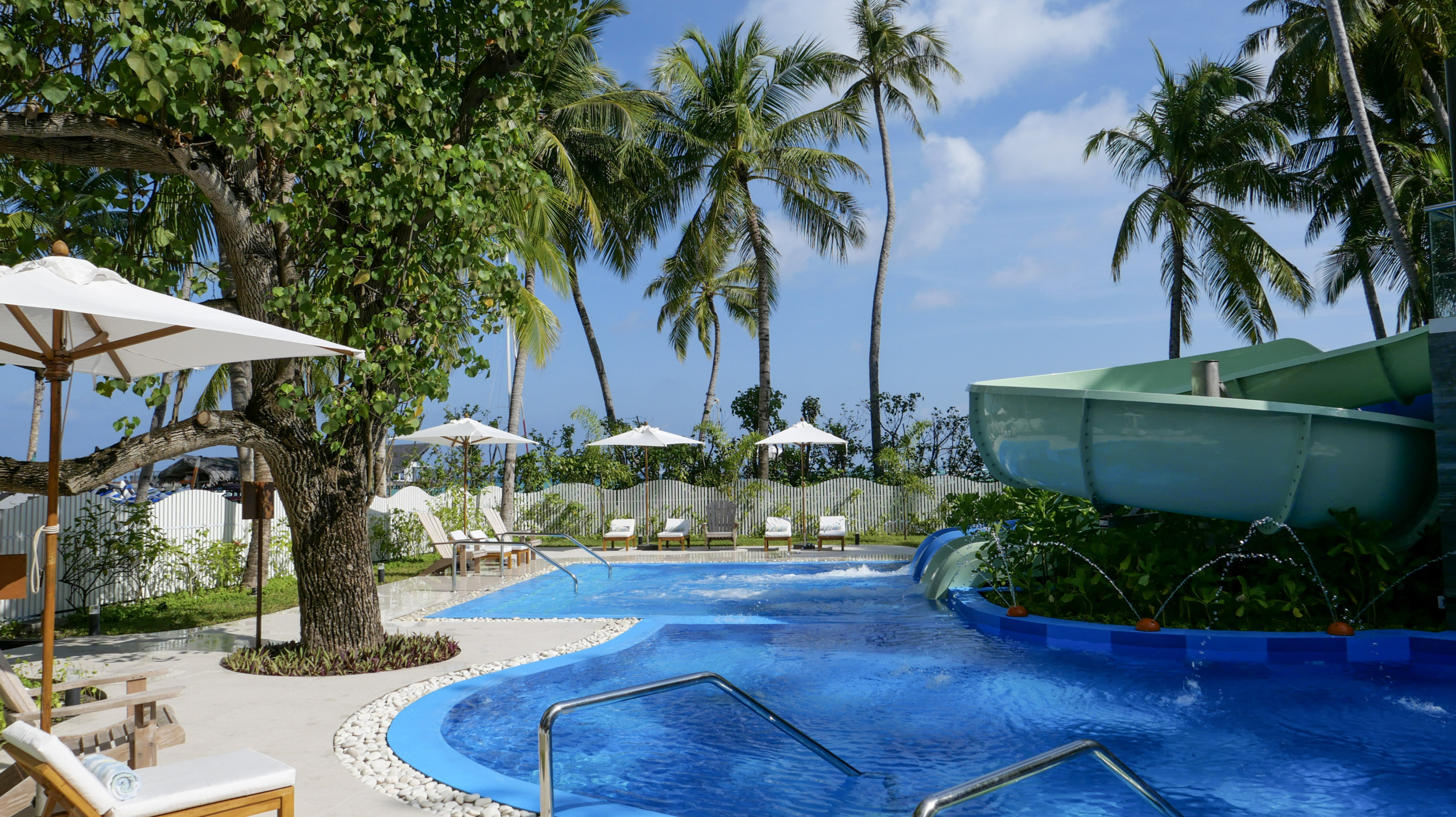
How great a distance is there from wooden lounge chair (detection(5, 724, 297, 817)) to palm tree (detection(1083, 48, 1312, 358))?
21942 mm

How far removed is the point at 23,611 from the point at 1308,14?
2776cm

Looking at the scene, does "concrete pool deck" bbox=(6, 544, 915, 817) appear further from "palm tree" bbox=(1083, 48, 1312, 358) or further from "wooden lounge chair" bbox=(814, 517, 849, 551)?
"palm tree" bbox=(1083, 48, 1312, 358)

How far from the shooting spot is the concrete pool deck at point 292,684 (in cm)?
452

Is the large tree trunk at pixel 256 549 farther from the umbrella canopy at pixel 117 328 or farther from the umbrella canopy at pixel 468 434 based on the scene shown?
the umbrella canopy at pixel 117 328

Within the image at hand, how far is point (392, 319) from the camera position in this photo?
6.62m

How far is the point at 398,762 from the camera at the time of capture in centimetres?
479

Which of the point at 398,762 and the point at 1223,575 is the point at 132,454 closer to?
the point at 398,762

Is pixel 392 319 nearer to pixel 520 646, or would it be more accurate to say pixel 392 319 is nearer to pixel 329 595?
pixel 329 595

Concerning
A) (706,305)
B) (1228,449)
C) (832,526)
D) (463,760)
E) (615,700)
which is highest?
(706,305)

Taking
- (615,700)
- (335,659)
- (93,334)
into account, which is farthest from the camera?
(335,659)

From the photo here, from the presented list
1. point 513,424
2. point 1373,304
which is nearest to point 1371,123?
point 1373,304

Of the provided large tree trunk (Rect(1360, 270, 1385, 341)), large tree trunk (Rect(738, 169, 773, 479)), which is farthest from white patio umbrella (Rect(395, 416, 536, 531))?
large tree trunk (Rect(1360, 270, 1385, 341))

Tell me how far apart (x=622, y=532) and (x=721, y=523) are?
82.5 inches

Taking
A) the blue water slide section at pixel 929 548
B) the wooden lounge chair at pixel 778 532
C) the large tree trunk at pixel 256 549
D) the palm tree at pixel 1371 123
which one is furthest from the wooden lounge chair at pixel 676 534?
the palm tree at pixel 1371 123
